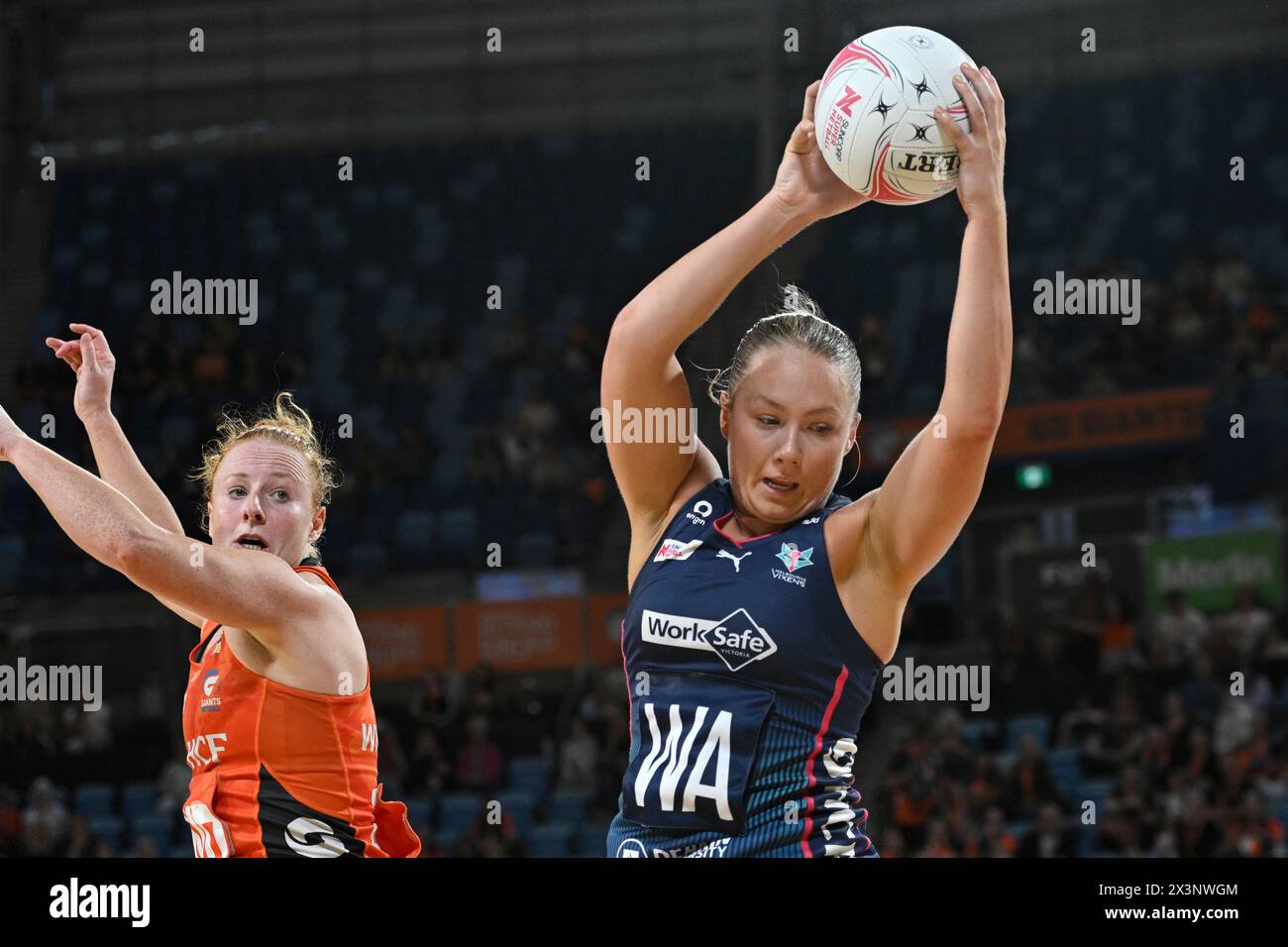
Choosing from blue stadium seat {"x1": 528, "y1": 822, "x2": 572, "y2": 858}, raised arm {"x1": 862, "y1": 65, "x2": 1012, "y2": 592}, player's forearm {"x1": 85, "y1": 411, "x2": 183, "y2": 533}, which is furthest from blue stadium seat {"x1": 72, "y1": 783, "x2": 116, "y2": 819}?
raised arm {"x1": 862, "y1": 65, "x2": 1012, "y2": 592}

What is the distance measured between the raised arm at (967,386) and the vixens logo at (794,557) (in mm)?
140

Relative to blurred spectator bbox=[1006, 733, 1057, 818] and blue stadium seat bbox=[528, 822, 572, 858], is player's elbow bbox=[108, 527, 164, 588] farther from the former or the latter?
blurred spectator bbox=[1006, 733, 1057, 818]

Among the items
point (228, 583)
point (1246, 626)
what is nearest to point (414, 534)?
Result: point (1246, 626)

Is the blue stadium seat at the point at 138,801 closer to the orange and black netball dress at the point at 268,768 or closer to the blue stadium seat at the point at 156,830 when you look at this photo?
the blue stadium seat at the point at 156,830

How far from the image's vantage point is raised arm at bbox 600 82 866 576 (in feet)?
9.77

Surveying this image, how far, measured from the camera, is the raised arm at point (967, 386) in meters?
2.68

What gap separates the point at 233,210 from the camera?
671 inches

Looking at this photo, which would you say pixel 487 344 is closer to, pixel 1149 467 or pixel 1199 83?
pixel 1149 467

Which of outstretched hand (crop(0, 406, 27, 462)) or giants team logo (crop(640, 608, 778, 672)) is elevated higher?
outstretched hand (crop(0, 406, 27, 462))

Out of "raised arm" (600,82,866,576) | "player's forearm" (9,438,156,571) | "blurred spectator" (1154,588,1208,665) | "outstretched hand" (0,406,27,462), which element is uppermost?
"raised arm" (600,82,866,576)

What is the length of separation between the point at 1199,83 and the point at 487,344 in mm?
7381

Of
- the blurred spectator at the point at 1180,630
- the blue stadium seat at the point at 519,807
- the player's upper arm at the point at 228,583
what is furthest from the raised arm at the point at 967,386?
the blurred spectator at the point at 1180,630
